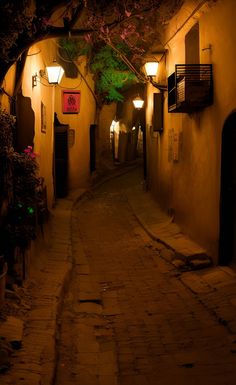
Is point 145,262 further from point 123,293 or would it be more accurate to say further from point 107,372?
point 107,372

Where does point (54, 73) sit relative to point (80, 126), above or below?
above

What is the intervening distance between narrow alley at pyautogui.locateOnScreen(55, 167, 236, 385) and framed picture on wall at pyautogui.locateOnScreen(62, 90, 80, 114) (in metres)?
9.40

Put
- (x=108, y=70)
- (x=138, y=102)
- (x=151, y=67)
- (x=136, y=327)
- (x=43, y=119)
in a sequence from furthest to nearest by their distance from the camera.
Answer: (x=108, y=70) < (x=138, y=102) < (x=151, y=67) < (x=43, y=119) < (x=136, y=327)

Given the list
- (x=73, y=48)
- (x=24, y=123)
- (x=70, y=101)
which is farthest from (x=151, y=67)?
(x=73, y=48)

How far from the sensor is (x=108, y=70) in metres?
23.7

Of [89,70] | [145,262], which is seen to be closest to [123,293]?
[145,262]

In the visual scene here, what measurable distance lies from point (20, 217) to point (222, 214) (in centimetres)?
396

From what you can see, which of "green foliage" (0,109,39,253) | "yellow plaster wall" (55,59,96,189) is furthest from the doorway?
"green foliage" (0,109,39,253)

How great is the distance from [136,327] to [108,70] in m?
18.7

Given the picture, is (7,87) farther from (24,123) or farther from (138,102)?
(138,102)

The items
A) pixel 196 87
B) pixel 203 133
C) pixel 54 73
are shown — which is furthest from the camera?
pixel 54 73

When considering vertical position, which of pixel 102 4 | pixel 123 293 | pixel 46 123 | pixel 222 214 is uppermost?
pixel 102 4

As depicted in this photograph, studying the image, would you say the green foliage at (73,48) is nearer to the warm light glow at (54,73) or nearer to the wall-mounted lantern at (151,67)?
the wall-mounted lantern at (151,67)

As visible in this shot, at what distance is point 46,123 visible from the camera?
598 inches
